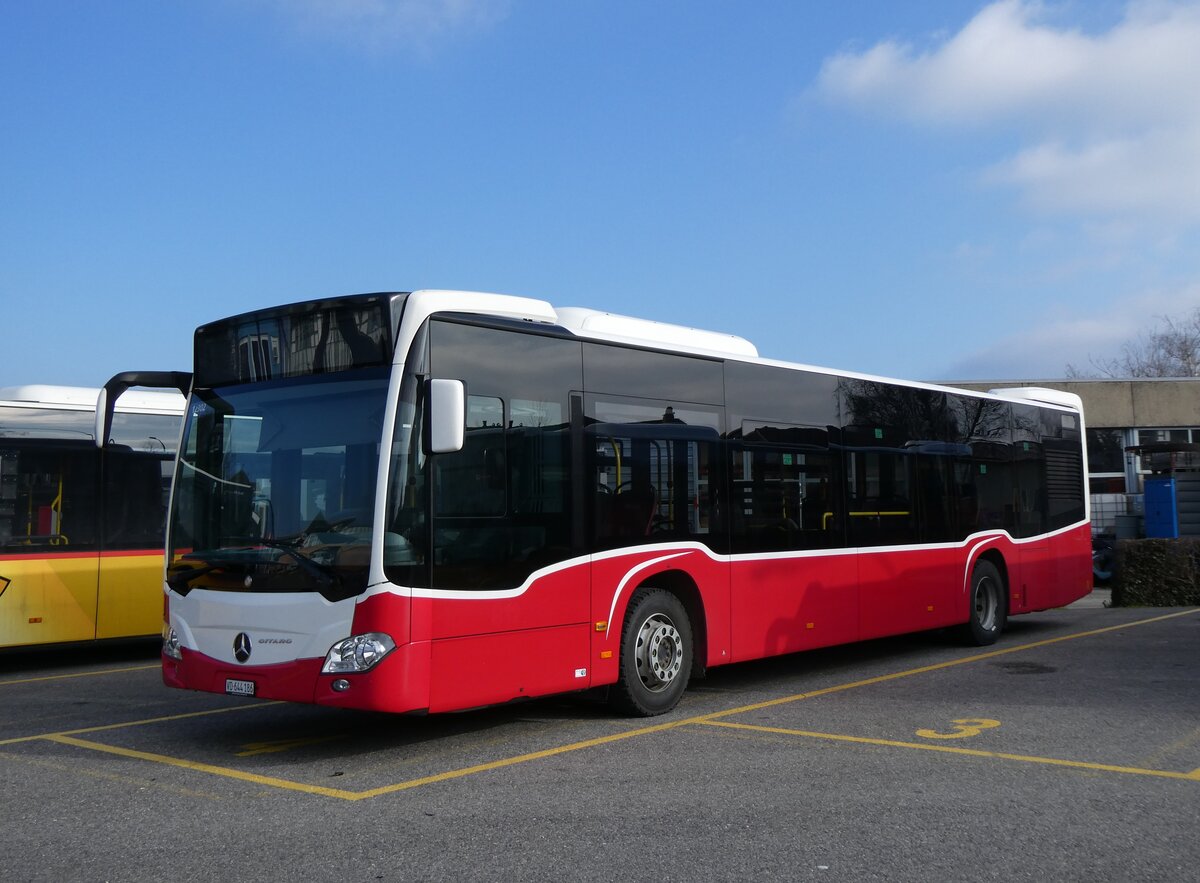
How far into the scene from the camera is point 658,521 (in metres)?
9.29

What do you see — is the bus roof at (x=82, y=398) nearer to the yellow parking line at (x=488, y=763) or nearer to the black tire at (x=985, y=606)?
the yellow parking line at (x=488, y=763)

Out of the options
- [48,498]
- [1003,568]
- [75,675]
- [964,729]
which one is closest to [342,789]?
[964,729]

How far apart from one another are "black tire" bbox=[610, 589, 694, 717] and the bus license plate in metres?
2.67

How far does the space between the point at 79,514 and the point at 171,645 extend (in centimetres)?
524

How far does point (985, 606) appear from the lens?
14.0 metres

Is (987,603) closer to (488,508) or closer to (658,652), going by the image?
(658,652)

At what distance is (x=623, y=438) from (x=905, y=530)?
4.65 meters

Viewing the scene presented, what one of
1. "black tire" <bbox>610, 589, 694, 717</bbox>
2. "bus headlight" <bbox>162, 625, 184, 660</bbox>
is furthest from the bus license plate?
"black tire" <bbox>610, 589, 694, 717</bbox>

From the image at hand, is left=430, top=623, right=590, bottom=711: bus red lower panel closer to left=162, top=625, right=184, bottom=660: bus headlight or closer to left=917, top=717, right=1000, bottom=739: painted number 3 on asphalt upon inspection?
left=162, top=625, right=184, bottom=660: bus headlight

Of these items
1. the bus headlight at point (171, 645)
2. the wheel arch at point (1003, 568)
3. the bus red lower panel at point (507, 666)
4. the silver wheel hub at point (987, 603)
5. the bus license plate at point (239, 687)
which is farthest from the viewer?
the wheel arch at point (1003, 568)

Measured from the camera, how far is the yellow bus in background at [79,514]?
1227 centimetres

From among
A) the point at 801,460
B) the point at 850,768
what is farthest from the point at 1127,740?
the point at 801,460

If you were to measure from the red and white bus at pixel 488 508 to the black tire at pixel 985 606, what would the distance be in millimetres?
2913

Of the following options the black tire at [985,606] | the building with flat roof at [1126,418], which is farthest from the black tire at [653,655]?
the building with flat roof at [1126,418]
